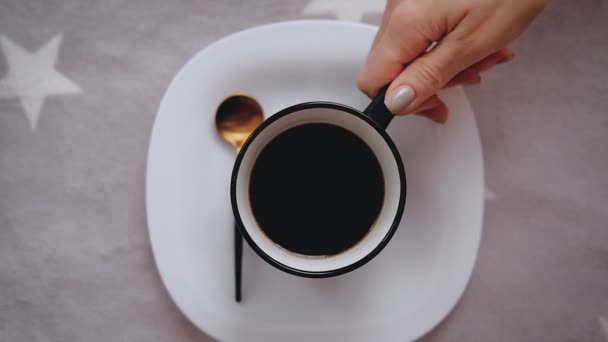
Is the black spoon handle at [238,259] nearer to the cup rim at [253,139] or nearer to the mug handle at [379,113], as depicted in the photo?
the cup rim at [253,139]

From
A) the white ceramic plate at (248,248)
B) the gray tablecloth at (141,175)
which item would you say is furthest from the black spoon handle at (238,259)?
the gray tablecloth at (141,175)

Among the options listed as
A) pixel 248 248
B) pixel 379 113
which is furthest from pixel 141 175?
pixel 379 113

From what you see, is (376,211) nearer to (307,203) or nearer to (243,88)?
(307,203)

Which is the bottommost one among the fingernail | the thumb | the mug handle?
the mug handle

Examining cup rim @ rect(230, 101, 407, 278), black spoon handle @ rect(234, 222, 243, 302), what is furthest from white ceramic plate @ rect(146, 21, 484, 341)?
cup rim @ rect(230, 101, 407, 278)

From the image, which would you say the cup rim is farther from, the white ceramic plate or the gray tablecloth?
the gray tablecloth

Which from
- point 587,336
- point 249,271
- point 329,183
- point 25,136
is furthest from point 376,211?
point 25,136

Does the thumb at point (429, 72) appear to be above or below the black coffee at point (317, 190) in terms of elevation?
above
